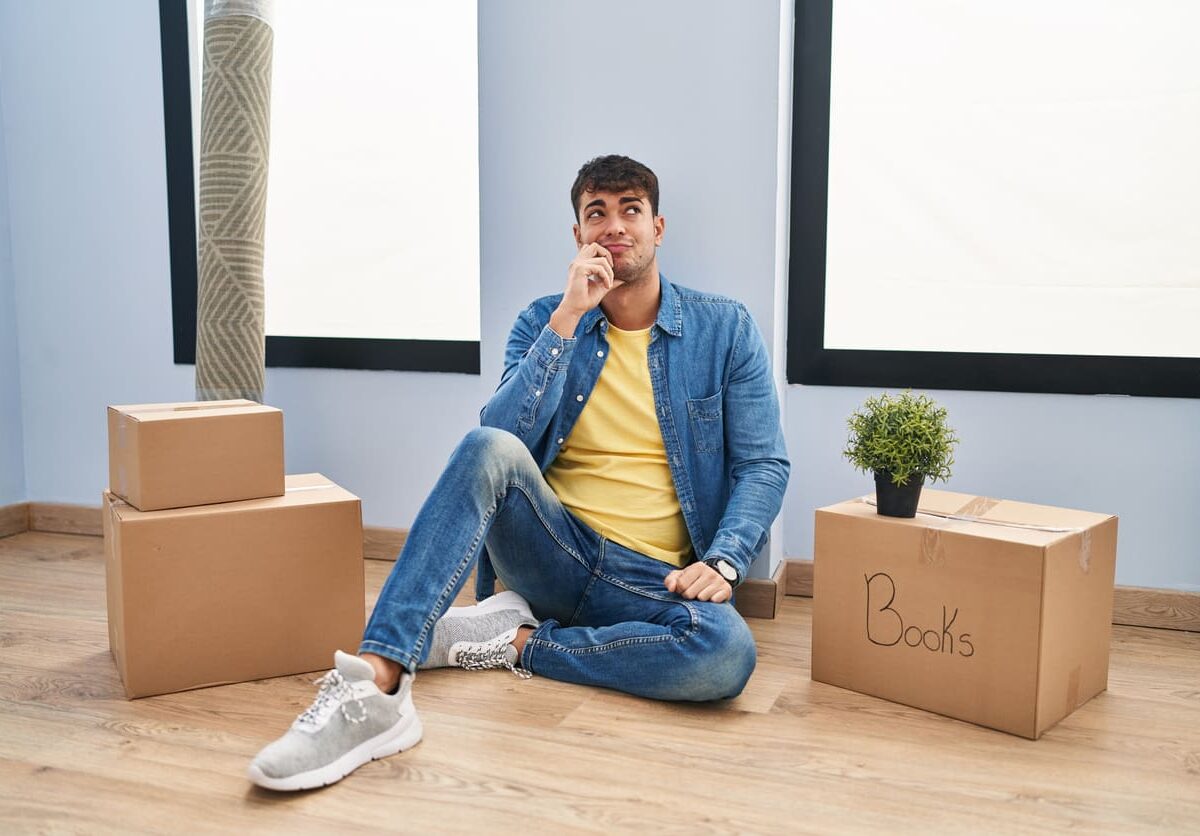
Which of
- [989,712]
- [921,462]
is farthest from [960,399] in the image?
[989,712]

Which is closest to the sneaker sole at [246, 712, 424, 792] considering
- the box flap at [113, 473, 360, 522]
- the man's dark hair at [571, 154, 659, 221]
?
the box flap at [113, 473, 360, 522]

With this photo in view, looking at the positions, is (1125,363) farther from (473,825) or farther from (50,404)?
(50,404)

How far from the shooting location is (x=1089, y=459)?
2.34 metres

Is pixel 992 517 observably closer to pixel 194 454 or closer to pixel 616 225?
pixel 616 225

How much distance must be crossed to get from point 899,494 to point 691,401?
455 mm

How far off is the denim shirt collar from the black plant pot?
512mm

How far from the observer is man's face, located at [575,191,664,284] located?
205 centimetres

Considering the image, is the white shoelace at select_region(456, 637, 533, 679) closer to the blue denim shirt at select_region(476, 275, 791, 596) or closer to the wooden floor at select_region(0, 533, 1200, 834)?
the wooden floor at select_region(0, 533, 1200, 834)

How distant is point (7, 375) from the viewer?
3211 mm

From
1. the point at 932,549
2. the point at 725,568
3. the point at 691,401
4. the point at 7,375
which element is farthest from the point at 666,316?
the point at 7,375

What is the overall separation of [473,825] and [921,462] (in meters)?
1.00

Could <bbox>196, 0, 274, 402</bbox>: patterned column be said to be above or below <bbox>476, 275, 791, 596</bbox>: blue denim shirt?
above

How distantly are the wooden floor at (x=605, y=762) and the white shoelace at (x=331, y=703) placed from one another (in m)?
0.10

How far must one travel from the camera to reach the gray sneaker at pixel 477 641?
1.99m
